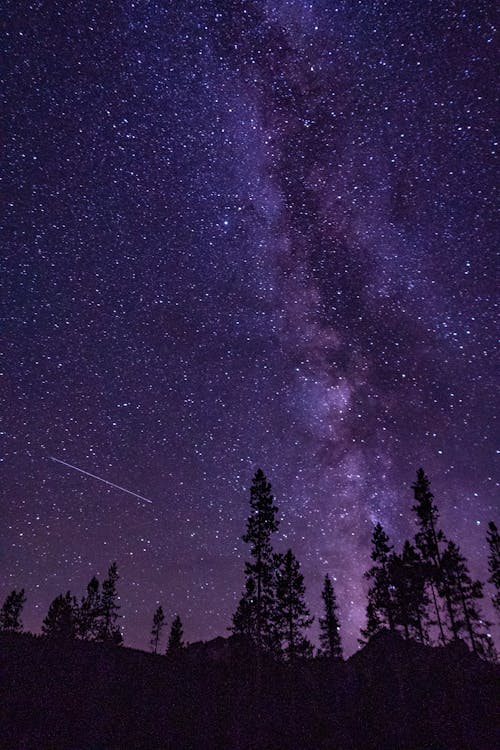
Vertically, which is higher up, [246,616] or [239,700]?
[246,616]

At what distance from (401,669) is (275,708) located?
1017cm

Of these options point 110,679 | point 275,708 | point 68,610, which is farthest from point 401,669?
point 68,610

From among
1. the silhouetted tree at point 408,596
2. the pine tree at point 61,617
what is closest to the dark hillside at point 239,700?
the silhouetted tree at point 408,596

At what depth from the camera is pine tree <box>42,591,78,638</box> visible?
6166 cm

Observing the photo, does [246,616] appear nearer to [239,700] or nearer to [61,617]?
[239,700]

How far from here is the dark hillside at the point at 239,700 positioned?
28125mm

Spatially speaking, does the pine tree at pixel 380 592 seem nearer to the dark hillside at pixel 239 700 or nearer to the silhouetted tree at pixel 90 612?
the dark hillside at pixel 239 700

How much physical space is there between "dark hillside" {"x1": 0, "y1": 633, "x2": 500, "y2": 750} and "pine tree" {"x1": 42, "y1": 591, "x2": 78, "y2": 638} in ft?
94.6

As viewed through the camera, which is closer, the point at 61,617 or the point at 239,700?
the point at 239,700

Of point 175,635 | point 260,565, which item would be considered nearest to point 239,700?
point 260,565

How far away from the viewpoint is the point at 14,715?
2778 centimetres

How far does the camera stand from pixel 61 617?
216 ft

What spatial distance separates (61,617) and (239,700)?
42.1 m

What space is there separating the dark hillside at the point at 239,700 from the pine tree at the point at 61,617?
2882 cm
